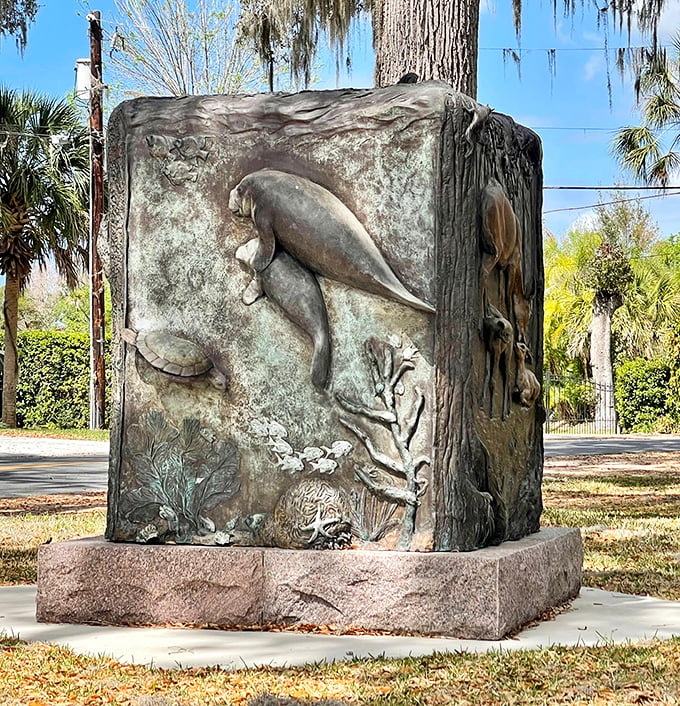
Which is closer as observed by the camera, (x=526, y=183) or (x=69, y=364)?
(x=526, y=183)

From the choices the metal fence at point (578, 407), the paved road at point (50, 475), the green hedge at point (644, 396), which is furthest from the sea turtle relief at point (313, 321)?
the metal fence at point (578, 407)

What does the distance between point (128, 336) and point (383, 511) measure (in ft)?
4.76

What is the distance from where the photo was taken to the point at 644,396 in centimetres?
2953

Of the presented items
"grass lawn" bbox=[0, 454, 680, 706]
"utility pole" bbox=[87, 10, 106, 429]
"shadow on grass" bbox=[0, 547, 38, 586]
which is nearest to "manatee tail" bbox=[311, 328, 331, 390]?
"grass lawn" bbox=[0, 454, 680, 706]

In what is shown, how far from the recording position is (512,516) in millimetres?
5570

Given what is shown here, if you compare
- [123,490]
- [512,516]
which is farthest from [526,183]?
[123,490]

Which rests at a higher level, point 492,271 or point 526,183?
point 526,183

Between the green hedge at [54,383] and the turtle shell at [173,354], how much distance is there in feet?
67.0

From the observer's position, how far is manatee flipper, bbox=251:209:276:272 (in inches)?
205

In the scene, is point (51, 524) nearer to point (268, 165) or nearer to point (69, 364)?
point (268, 165)

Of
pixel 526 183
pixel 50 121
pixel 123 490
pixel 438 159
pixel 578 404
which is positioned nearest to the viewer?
pixel 438 159

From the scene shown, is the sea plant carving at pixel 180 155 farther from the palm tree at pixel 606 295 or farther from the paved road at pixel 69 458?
the palm tree at pixel 606 295

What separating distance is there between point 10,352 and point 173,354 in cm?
1975

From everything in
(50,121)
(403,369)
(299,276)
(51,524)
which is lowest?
(51,524)
